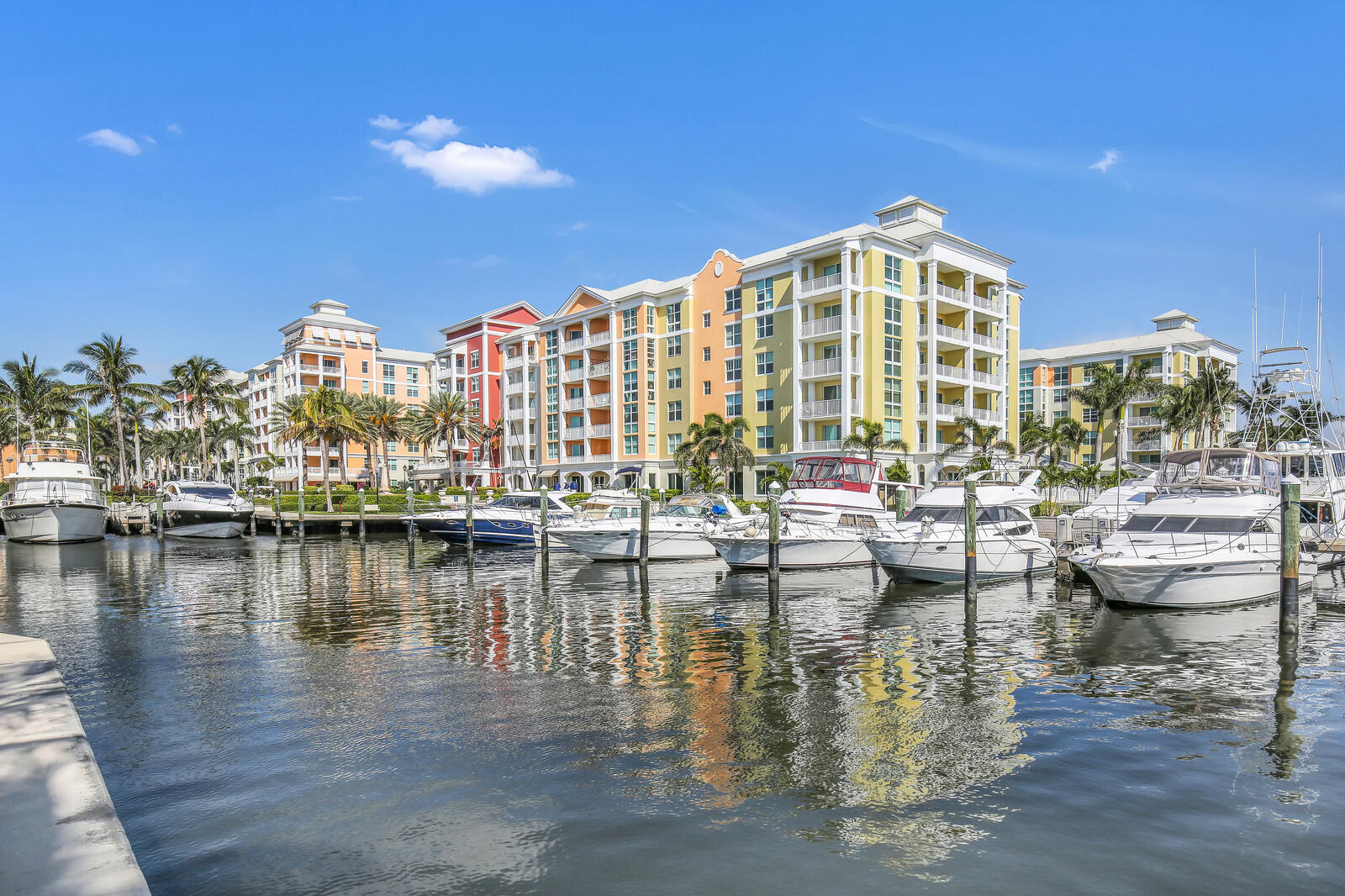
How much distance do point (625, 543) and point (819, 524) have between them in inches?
306

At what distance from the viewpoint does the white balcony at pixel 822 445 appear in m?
54.1

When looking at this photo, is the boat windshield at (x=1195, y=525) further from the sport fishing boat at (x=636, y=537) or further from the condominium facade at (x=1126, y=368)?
the condominium facade at (x=1126, y=368)

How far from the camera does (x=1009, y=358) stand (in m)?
69.4

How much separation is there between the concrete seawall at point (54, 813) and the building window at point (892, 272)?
52.6m

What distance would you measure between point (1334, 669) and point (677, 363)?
52346 mm

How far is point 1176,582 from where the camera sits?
20.9 metres

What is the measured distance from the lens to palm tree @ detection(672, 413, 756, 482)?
184ft

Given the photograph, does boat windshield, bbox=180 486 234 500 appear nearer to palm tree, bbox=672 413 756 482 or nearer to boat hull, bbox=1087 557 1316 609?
palm tree, bbox=672 413 756 482

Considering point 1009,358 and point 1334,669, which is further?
point 1009,358

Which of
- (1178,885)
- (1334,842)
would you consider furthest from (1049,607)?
(1178,885)

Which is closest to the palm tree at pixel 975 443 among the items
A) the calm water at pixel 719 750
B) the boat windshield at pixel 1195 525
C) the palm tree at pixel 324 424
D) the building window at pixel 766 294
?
the building window at pixel 766 294

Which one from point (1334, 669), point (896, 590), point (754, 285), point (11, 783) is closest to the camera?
point (11, 783)

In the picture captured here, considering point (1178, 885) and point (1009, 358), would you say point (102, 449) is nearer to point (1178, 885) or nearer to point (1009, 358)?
point (1009, 358)

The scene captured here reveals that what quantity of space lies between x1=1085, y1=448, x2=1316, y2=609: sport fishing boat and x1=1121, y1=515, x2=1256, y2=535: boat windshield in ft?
0.07
